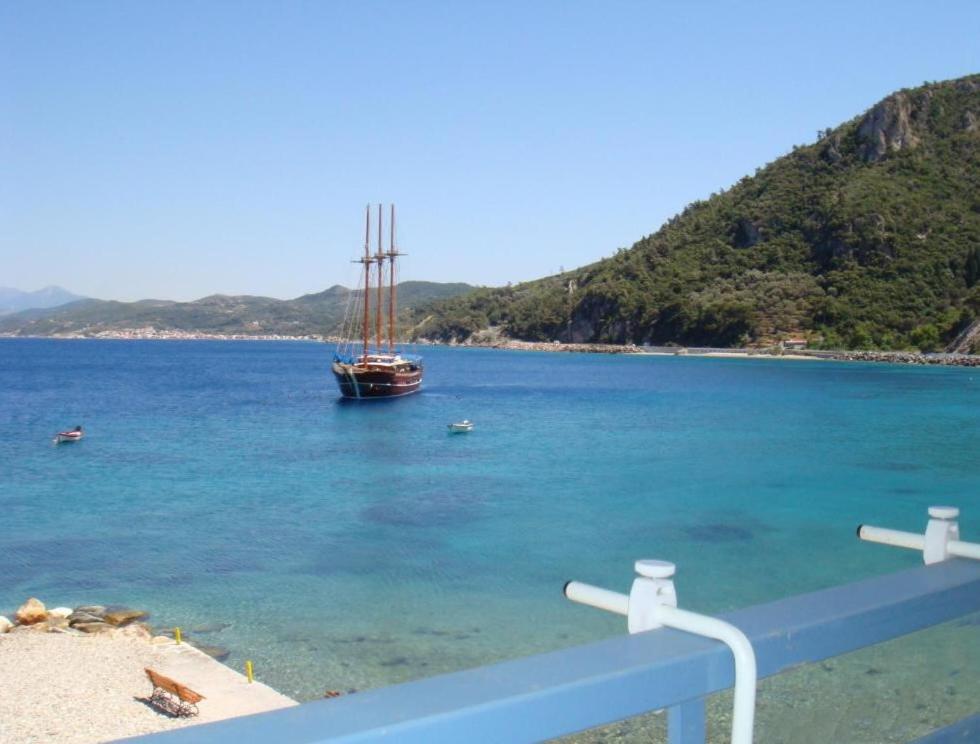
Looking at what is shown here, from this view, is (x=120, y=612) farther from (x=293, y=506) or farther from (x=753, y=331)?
(x=753, y=331)

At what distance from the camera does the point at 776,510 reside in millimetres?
25828

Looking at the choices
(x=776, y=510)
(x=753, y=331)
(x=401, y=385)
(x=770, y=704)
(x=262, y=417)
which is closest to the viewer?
(x=770, y=704)

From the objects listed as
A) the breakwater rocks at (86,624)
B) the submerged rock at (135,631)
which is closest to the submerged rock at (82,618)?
the breakwater rocks at (86,624)

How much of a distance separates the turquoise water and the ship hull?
8.56 feet

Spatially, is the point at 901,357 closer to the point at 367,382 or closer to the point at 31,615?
the point at 367,382

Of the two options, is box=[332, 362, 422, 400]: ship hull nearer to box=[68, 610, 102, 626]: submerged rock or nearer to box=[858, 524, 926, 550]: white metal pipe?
box=[68, 610, 102, 626]: submerged rock

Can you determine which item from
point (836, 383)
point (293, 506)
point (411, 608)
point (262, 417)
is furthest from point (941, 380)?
point (411, 608)

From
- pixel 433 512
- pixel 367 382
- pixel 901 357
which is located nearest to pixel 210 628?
pixel 433 512

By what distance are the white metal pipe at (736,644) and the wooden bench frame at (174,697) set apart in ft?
33.4

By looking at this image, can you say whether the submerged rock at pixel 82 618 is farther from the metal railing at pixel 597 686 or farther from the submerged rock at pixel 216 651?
the metal railing at pixel 597 686

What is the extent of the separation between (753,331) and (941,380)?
167ft

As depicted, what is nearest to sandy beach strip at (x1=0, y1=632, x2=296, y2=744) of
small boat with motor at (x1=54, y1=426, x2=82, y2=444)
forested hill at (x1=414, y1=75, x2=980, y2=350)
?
small boat with motor at (x1=54, y1=426, x2=82, y2=444)

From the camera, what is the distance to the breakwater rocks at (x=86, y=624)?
1393cm

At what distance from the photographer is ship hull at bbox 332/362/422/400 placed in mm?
61344
